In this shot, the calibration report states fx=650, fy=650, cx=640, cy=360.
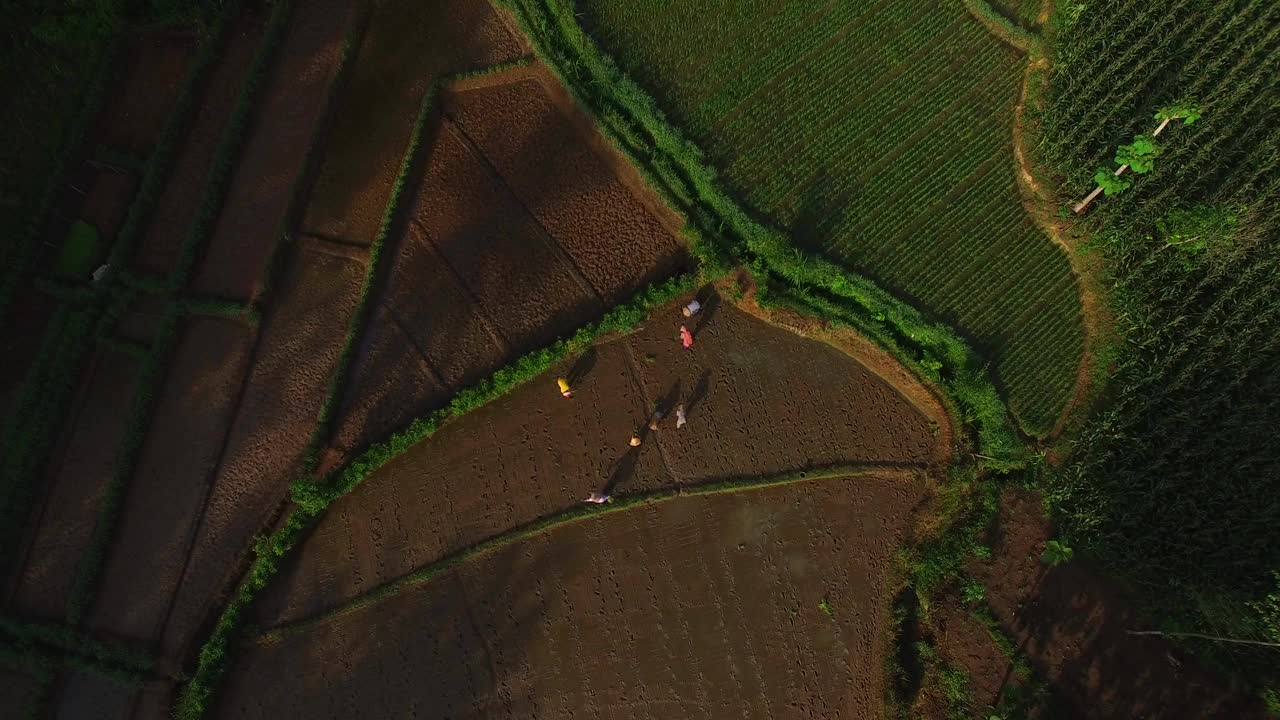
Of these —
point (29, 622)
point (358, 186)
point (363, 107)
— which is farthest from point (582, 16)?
point (29, 622)

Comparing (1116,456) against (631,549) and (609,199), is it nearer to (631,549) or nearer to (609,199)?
(631,549)

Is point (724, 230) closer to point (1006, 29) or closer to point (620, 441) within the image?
point (620, 441)

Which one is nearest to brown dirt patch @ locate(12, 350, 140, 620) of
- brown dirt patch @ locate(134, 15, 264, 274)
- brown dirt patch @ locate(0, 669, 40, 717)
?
brown dirt patch @ locate(0, 669, 40, 717)

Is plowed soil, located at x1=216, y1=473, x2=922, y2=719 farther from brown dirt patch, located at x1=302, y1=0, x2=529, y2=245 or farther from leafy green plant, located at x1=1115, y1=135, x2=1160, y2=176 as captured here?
brown dirt patch, located at x1=302, y1=0, x2=529, y2=245

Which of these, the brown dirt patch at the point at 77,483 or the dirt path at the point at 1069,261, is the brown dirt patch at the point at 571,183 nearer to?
the dirt path at the point at 1069,261

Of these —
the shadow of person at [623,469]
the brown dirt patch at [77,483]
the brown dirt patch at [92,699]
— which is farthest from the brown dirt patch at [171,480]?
the shadow of person at [623,469]
